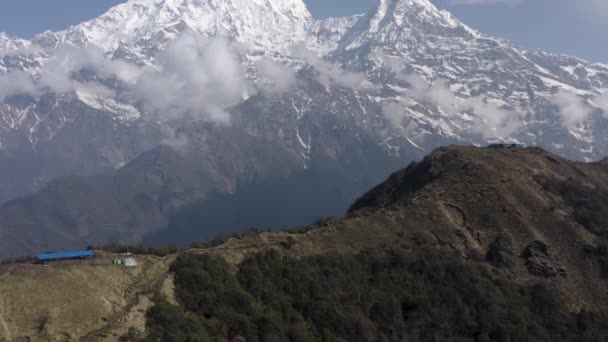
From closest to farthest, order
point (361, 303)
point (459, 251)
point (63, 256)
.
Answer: point (63, 256), point (361, 303), point (459, 251)

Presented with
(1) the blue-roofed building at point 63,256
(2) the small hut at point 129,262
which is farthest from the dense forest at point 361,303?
(1) the blue-roofed building at point 63,256

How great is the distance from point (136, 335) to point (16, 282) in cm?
1775

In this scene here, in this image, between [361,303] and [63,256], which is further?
[361,303]

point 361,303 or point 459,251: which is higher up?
point 459,251

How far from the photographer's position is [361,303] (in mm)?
120688

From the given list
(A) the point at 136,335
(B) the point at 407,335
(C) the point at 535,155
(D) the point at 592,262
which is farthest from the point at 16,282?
(C) the point at 535,155

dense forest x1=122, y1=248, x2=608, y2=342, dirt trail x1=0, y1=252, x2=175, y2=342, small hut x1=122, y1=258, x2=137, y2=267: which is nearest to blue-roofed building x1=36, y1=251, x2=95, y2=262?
dirt trail x1=0, y1=252, x2=175, y2=342

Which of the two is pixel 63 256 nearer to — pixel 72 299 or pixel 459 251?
pixel 72 299

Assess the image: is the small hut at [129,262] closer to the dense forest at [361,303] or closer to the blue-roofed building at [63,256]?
the dense forest at [361,303]

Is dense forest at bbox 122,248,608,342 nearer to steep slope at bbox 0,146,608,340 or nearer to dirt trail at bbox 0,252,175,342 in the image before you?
steep slope at bbox 0,146,608,340

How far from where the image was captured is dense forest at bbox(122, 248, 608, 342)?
335ft

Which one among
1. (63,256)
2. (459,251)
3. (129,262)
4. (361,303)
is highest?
(459,251)

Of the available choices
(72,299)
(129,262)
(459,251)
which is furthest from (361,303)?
(72,299)

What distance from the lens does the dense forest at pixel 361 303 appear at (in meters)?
102
